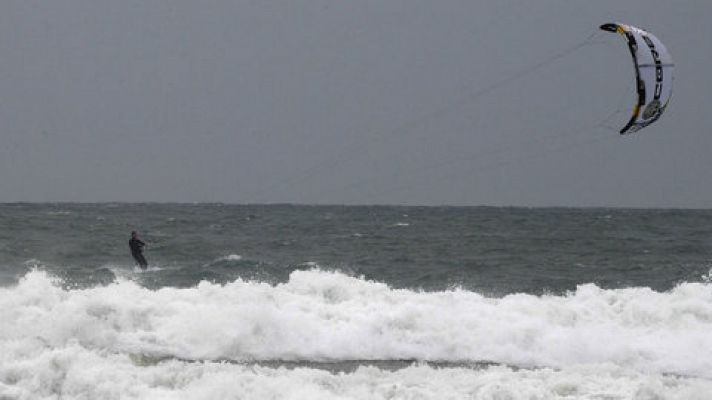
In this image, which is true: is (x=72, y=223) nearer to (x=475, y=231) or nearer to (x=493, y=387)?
(x=475, y=231)

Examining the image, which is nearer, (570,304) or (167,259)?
(570,304)

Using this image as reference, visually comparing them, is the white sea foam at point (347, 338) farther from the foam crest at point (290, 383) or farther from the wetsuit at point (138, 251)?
the wetsuit at point (138, 251)

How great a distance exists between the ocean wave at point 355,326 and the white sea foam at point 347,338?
27 millimetres

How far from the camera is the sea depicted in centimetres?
1232

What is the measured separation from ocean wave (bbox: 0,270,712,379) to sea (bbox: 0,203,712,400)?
0.11 ft

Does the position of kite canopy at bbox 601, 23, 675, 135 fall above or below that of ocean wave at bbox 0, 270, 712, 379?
above

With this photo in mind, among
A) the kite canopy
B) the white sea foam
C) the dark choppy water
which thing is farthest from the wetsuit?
the kite canopy

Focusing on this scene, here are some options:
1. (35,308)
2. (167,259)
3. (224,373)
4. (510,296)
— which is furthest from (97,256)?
(224,373)

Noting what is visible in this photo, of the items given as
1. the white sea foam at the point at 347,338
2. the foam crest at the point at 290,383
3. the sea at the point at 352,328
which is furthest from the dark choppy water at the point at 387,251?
the foam crest at the point at 290,383

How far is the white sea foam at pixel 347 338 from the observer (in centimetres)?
1229

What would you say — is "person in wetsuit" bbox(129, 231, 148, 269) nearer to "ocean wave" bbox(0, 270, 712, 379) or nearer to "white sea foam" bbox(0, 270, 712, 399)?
"white sea foam" bbox(0, 270, 712, 399)

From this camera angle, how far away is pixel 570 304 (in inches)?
688

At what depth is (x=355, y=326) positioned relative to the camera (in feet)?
51.3

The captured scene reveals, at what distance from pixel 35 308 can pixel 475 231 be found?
23906 millimetres
